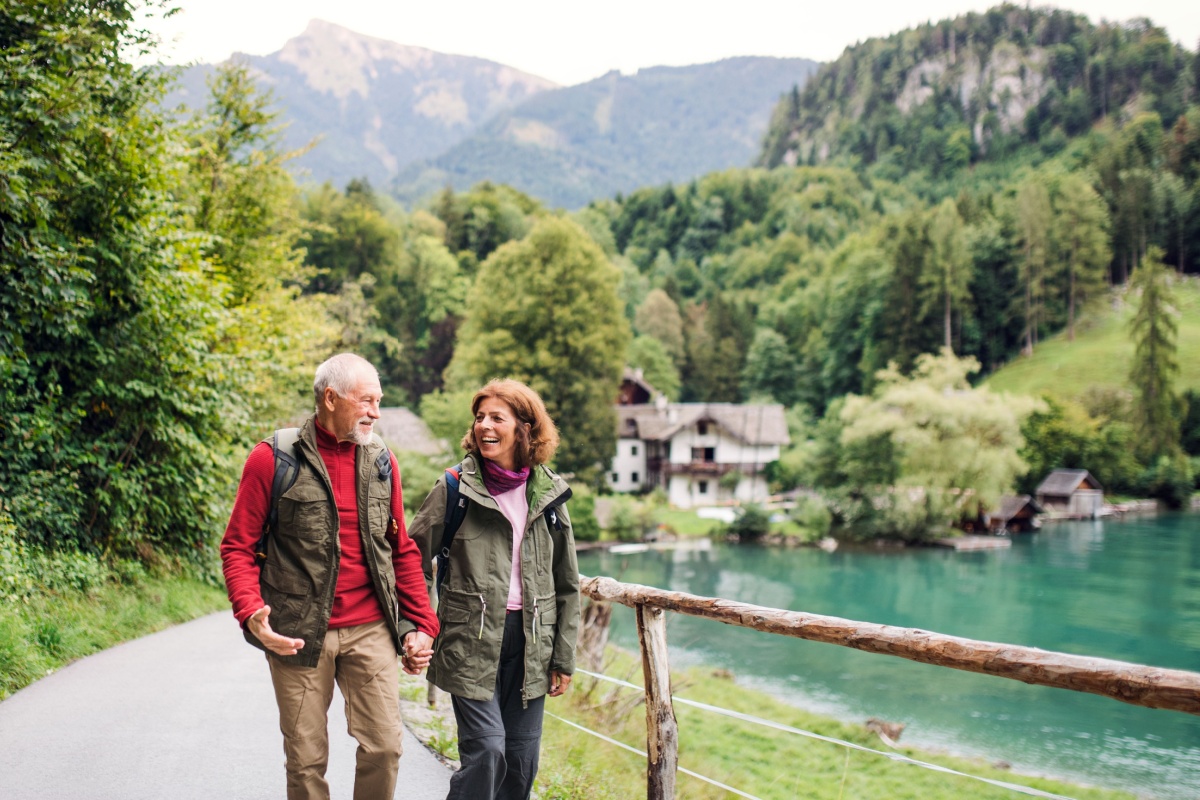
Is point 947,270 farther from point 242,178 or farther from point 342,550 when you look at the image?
point 342,550

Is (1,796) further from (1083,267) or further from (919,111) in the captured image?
(919,111)

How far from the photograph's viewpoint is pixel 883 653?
3.16 metres

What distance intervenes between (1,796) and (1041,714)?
17.1 m

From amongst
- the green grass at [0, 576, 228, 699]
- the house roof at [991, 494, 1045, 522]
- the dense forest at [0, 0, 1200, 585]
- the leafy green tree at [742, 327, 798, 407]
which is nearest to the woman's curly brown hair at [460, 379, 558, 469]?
the green grass at [0, 576, 228, 699]

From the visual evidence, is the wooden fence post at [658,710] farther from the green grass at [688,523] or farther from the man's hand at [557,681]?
the green grass at [688,523]

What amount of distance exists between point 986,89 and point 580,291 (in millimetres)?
155985

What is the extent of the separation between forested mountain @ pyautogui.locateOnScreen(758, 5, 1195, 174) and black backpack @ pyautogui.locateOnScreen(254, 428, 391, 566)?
515 ft

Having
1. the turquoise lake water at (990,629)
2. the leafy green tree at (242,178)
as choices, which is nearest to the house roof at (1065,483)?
the turquoise lake water at (990,629)

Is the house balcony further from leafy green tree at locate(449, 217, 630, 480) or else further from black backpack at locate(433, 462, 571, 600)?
black backpack at locate(433, 462, 571, 600)

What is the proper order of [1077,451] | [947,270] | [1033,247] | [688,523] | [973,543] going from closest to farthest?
1. [973,543]
2. [688,523]
3. [1077,451]
4. [947,270]
5. [1033,247]

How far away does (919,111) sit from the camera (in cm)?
16888

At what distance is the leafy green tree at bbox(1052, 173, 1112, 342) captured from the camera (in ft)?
260

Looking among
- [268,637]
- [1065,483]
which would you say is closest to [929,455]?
[1065,483]

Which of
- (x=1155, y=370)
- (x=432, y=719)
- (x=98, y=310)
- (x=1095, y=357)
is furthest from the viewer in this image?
(x=1095, y=357)
